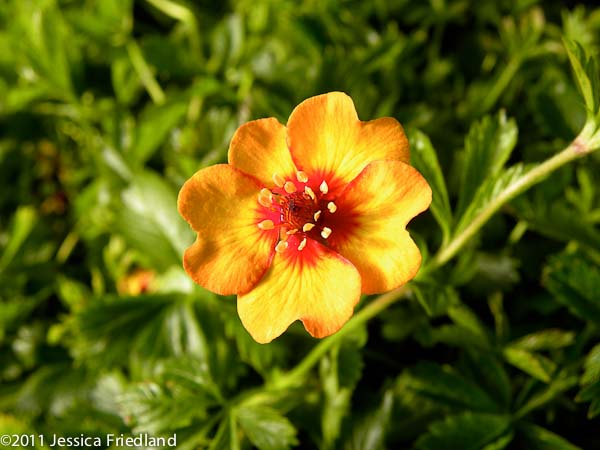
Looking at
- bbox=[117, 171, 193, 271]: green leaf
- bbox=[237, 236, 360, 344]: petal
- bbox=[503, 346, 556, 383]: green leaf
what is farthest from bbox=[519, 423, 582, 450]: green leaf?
bbox=[117, 171, 193, 271]: green leaf

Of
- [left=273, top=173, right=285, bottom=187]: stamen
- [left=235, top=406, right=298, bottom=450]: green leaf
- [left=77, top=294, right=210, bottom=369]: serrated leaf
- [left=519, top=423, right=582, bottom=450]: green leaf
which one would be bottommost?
[left=77, top=294, right=210, bottom=369]: serrated leaf

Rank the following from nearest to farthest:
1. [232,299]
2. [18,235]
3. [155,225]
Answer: [232,299] < [155,225] < [18,235]

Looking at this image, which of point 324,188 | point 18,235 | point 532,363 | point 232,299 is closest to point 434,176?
point 324,188

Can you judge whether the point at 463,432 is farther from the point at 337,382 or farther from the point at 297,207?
the point at 297,207

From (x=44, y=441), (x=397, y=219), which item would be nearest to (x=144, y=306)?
(x=44, y=441)

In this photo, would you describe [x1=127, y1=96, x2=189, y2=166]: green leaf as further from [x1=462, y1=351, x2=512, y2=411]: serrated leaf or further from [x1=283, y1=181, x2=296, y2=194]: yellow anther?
[x1=462, y1=351, x2=512, y2=411]: serrated leaf

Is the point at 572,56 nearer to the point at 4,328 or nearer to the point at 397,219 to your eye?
the point at 397,219
